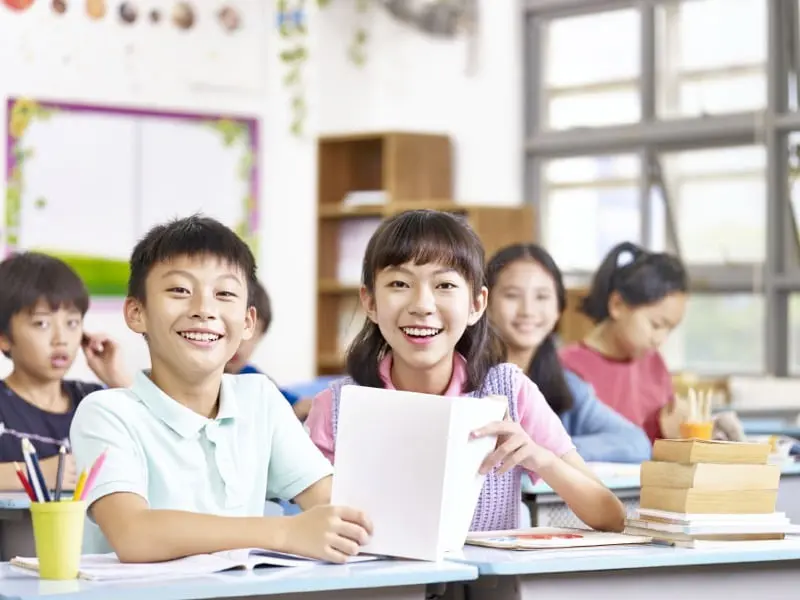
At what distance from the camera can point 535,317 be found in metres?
3.88

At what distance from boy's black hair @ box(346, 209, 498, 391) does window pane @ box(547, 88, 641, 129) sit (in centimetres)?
484

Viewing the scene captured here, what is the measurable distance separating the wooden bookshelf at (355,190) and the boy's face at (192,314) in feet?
16.3

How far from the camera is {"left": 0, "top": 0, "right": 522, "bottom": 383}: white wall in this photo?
6.53 meters

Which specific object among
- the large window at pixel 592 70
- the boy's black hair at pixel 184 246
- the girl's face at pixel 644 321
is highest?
the large window at pixel 592 70

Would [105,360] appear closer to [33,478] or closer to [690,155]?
[33,478]

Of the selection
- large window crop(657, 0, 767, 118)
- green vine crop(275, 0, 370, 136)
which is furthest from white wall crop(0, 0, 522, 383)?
large window crop(657, 0, 767, 118)

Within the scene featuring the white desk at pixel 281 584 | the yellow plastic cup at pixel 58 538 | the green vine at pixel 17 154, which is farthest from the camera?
the green vine at pixel 17 154

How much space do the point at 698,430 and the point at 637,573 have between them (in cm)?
167

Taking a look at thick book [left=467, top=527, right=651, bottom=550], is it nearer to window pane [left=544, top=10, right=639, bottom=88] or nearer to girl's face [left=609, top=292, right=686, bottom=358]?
girl's face [left=609, top=292, right=686, bottom=358]

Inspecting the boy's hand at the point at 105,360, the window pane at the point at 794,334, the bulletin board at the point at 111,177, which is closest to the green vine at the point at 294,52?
the bulletin board at the point at 111,177

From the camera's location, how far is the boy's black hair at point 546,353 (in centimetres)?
370

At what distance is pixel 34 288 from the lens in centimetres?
354

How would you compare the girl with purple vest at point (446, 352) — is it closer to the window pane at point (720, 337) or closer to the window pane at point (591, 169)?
the window pane at point (720, 337)

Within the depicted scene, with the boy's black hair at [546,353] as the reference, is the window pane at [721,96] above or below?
above
